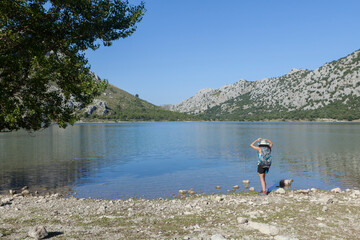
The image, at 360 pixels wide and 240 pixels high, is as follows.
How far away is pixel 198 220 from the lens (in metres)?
13.9

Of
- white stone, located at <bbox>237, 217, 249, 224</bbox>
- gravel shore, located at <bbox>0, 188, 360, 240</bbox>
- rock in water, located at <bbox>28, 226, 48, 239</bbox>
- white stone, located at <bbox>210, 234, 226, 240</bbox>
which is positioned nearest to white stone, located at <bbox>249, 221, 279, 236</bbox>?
gravel shore, located at <bbox>0, 188, 360, 240</bbox>

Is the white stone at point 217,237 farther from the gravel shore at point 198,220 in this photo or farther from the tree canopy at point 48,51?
the tree canopy at point 48,51

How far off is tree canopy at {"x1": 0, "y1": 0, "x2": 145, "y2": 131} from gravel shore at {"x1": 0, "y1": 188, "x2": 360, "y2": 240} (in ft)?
21.2

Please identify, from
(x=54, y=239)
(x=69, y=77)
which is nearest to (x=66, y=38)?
(x=69, y=77)

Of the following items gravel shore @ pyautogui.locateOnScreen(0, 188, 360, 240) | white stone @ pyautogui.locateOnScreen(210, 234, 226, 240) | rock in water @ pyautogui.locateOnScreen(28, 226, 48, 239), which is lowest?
gravel shore @ pyautogui.locateOnScreen(0, 188, 360, 240)

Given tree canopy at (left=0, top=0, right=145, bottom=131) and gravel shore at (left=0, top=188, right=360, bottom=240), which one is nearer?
gravel shore at (left=0, top=188, right=360, bottom=240)

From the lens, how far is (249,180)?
31.0 meters

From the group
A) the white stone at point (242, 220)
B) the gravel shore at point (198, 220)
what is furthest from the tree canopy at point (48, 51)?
the white stone at point (242, 220)

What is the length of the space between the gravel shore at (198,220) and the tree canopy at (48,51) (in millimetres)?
6456

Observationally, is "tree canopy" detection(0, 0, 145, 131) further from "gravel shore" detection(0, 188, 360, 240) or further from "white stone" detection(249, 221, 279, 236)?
"white stone" detection(249, 221, 279, 236)

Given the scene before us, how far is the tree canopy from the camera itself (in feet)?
56.0

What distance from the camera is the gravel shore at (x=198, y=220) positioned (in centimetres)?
1174

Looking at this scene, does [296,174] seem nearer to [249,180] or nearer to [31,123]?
[249,180]

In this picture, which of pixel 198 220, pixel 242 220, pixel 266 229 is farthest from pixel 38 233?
pixel 266 229
